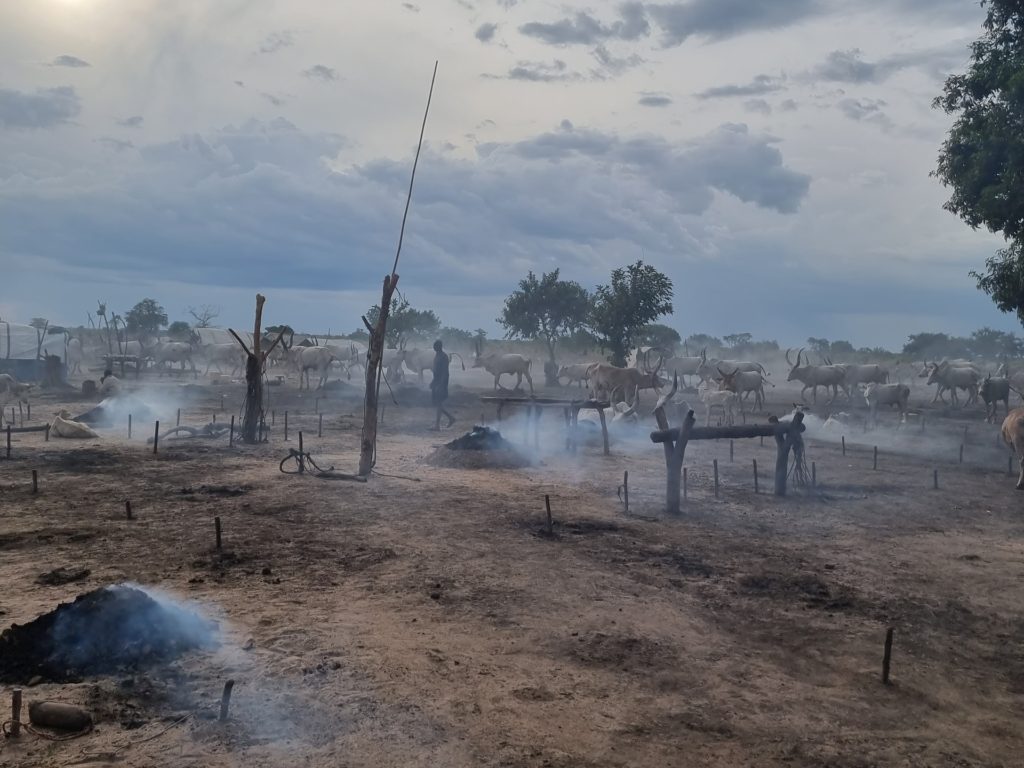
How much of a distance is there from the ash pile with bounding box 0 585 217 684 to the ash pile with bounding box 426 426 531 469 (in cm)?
885

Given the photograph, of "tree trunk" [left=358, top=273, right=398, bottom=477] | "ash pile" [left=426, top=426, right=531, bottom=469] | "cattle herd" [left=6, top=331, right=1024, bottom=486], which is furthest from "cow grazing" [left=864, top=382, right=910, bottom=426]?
"tree trunk" [left=358, top=273, right=398, bottom=477]

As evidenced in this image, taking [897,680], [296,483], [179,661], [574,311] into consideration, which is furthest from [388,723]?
[574,311]

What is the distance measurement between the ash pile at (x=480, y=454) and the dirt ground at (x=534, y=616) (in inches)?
48.4

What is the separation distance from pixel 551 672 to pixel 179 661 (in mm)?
2594

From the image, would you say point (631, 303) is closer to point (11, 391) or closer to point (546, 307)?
point (546, 307)

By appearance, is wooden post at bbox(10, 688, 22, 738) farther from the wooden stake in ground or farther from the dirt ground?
the wooden stake in ground


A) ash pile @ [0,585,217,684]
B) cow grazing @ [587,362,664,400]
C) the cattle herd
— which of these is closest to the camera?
ash pile @ [0,585,217,684]

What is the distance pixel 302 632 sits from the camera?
5.96 m

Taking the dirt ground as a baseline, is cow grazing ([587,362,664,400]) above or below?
above

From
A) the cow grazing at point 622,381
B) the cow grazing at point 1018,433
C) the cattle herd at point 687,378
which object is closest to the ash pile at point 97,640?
the cow grazing at point 1018,433

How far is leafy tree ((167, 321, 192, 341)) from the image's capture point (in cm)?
5838

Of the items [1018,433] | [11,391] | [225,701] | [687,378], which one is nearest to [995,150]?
[1018,433]

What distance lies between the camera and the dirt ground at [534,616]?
4.56 metres

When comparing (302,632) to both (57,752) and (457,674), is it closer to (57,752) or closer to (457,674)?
(457,674)
